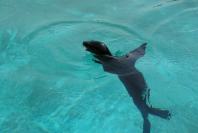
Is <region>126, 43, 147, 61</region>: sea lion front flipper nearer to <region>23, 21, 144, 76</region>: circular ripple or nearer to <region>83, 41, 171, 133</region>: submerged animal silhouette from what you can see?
<region>83, 41, 171, 133</region>: submerged animal silhouette

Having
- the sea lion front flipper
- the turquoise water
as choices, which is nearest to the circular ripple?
the turquoise water

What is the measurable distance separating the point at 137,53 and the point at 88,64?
442 millimetres

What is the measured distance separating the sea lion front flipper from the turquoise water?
88mm

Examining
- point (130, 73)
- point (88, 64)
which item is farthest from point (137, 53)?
point (88, 64)

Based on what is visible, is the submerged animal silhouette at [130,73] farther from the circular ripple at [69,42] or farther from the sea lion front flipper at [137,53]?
the circular ripple at [69,42]

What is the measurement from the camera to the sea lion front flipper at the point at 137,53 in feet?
10.8

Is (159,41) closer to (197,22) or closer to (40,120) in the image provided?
(197,22)

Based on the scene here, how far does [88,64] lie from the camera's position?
3.44m

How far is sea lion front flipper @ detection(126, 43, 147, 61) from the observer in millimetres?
3297

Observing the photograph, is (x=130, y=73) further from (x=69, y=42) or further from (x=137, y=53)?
(x=69, y=42)

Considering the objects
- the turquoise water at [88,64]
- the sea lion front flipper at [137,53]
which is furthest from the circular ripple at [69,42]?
the sea lion front flipper at [137,53]

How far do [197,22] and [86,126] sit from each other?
180 cm

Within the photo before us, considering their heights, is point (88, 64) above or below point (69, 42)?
below

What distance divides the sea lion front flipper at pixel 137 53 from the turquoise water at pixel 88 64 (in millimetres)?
88
